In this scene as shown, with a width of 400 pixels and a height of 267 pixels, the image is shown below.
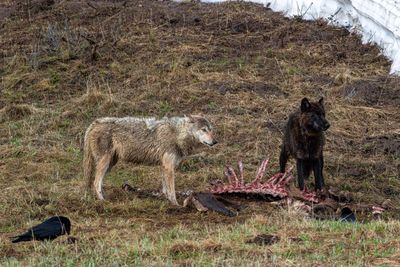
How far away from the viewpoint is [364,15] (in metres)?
19.3

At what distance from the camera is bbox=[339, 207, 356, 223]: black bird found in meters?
10.1

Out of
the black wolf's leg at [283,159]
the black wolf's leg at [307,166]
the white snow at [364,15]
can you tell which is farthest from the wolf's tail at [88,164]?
the white snow at [364,15]

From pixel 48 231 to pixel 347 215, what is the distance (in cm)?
357

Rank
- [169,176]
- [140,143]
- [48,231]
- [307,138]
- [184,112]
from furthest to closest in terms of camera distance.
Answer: [184,112] → [307,138] → [140,143] → [169,176] → [48,231]

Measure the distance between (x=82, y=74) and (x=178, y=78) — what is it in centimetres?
209

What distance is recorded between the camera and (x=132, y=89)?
17328 millimetres

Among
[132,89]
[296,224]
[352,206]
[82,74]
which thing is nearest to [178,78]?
[132,89]

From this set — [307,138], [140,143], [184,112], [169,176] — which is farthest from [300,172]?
[184,112]

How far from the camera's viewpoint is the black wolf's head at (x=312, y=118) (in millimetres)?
11938

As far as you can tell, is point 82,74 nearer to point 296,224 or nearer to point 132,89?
point 132,89

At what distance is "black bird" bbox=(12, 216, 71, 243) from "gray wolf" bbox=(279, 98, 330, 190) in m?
4.19

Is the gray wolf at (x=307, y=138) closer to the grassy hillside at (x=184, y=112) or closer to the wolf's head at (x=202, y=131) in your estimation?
the grassy hillside at (x=184, y=112)

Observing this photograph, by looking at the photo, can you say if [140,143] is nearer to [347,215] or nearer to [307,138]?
[307,138]

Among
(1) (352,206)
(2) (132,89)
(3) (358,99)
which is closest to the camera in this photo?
(1) (352,206)
